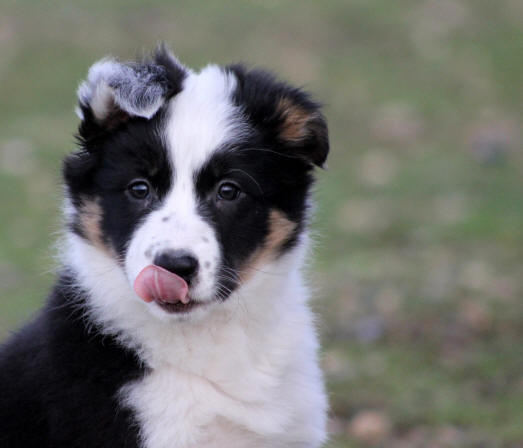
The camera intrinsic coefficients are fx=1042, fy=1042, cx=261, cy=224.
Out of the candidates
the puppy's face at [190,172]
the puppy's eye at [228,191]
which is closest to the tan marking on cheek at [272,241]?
the puppy's face at [190,172]

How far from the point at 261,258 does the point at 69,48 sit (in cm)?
849

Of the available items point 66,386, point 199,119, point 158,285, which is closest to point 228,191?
point 199,119

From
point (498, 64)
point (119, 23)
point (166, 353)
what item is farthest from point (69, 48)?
point (166, 353)

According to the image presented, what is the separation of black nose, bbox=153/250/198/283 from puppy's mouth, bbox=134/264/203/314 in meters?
0.02

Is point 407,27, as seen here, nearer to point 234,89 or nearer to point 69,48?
point 69,48

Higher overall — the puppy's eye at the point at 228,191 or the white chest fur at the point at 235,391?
the puppy's eye at the point at 228,191

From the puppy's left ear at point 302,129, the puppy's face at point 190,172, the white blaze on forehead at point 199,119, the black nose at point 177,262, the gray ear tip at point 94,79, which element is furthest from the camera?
the puppy's left ear at point 302,129

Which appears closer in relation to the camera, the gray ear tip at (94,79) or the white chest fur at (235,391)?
the white chest fur at (235,391)

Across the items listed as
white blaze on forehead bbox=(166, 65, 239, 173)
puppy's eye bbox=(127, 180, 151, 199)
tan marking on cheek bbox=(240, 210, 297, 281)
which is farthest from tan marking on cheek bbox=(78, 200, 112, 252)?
tan marking on cheek bbox=(240, 210, 297, 281)

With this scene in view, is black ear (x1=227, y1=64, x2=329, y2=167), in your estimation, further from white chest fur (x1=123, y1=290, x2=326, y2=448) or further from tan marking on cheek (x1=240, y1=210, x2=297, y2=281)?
white chest fur (x1=123, y1=290, x2=326, y2=448)

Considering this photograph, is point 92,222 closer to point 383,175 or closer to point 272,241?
point 272,241

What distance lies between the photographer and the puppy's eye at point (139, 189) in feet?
12.5

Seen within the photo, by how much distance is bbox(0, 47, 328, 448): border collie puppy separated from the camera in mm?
3723

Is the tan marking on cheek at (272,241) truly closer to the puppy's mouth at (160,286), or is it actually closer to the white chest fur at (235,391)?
the white chest fur at (235,391)
